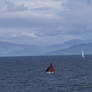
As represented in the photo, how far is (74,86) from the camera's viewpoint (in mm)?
76250

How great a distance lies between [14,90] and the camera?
7156 cm

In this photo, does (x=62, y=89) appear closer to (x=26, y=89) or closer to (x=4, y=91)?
(x=26, y=89)

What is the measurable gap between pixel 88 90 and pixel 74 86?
6.68 meters

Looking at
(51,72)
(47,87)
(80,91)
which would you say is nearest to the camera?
(80,91)

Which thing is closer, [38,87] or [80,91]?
[80,91]

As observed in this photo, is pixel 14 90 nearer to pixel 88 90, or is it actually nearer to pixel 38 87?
pixel 38 87

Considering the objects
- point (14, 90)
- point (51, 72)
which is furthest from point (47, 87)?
point (51, 72)

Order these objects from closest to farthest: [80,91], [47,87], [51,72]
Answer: [80,91], [47,87], [51,72]

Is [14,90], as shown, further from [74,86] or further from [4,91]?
[74,86]

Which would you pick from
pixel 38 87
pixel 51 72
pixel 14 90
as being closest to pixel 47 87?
pixel 38 87

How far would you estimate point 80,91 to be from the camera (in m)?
68.9

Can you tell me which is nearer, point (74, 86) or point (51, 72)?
point (74, 86)

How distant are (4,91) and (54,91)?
10970mm

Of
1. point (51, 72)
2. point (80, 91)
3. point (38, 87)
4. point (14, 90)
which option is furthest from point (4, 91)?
point (51, 72)
